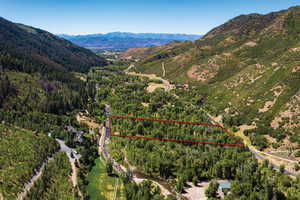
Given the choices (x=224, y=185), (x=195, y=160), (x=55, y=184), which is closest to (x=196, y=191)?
(x=224, y=185)

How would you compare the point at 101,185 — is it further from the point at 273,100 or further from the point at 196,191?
the point at 273,100

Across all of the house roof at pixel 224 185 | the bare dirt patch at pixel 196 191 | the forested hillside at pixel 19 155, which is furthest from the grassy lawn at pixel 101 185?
the house roof at pixel 224 185

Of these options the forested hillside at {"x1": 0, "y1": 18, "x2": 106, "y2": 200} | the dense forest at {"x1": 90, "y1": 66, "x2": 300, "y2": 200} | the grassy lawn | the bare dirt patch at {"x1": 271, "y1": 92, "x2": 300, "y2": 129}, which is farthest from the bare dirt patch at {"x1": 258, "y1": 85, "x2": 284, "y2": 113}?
the forested hillside at {"x1": 0, "y1": 18, "x2": 106, "y2": 200}

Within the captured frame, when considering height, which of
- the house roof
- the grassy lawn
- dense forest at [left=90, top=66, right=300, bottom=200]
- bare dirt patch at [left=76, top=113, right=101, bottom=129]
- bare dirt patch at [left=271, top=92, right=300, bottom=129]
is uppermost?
bare dirt patch at [left=271, top=92, right=300, bottom=129]

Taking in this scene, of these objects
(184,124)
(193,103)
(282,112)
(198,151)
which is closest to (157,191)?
(198,151)

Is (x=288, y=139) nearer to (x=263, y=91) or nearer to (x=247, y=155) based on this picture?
(x=247, y=155)

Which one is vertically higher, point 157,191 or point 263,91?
point 263,91

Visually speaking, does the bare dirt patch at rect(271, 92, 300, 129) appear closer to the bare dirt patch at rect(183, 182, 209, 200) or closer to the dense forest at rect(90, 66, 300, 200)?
the dense forest at rect(90, 66, 300, 200)

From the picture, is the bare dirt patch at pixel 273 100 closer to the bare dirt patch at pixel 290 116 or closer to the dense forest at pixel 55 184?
the bare dirt patch at pixel 290 116
